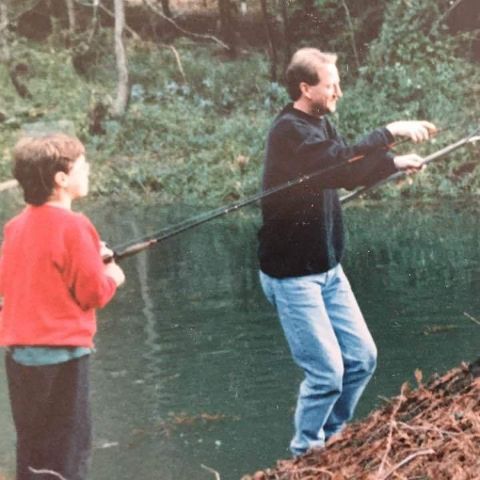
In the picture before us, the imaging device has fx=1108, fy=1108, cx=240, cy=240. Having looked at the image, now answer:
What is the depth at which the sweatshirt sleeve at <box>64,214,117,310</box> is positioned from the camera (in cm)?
318

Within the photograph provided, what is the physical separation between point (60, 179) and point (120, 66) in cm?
1681

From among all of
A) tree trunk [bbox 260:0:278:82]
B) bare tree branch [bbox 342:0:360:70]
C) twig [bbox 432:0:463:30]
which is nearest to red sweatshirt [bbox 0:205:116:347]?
twig [bbox 432:0:463:30]

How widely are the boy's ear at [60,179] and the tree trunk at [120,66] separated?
16.0 metres

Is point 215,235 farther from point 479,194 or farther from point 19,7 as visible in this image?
point 19,7

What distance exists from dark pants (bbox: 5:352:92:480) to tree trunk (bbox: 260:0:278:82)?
16.9m

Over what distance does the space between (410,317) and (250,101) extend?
39.7 feet

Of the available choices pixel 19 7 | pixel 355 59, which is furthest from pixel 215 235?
pixel 19 7

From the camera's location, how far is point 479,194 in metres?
14.2

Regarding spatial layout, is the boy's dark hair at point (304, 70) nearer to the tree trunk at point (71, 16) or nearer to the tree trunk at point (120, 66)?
the tree trunk at point (120, 66)

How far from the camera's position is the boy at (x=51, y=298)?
10.5 feet

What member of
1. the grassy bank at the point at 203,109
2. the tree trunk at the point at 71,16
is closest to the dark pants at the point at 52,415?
the grassy bank at the point at 203,109

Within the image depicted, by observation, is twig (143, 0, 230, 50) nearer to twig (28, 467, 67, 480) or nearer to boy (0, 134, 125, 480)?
boy (0, 134, 125, 480)

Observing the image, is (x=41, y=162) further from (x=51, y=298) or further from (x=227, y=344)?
(x=227, y=344)

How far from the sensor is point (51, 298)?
322cm
